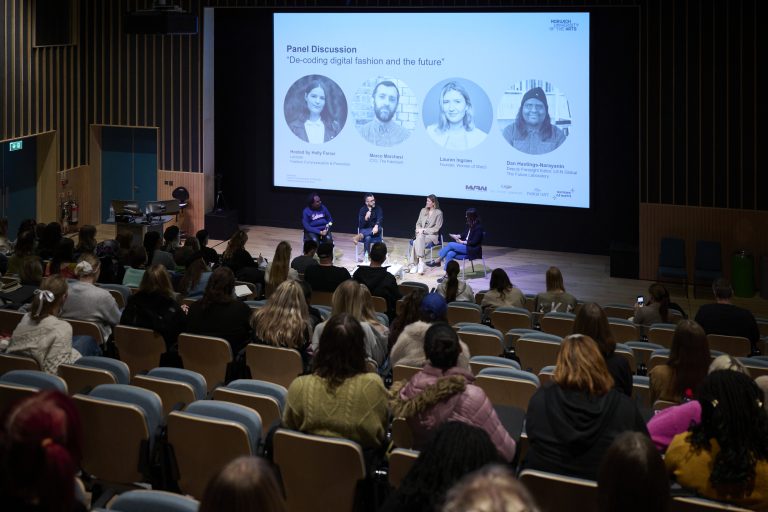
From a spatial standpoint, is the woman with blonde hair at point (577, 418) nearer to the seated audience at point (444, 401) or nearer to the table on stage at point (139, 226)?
the seated audience at point (444, 401)

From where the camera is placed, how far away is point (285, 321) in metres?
5.70

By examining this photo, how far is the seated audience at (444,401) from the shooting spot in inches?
152

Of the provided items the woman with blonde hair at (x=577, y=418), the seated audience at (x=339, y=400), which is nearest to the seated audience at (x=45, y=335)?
the seated audience at (x=339, y=400)

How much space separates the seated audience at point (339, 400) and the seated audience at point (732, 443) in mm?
1327

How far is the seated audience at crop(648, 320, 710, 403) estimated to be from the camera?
4656mm

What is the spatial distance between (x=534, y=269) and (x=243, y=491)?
1048cm

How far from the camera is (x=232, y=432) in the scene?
13.2 ft

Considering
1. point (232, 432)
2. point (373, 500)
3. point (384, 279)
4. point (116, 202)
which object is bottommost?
point (373, 500)

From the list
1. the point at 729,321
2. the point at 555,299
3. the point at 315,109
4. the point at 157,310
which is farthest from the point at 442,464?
the point at 315,109

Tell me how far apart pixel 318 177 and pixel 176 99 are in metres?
2.50

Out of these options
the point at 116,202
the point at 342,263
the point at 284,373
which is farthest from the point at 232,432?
the point at 116,202

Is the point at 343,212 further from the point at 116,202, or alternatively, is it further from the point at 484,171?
the point at 116,202

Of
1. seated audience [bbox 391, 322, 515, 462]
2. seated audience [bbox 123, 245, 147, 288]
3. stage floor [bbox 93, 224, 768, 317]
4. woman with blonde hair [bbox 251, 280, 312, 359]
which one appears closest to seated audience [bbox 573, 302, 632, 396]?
seated audience [bbox 391, 322, 515, 462]

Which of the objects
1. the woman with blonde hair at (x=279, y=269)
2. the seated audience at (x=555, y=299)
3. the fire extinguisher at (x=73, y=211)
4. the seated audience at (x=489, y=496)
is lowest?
the seated audience at (x=489, y=496)
